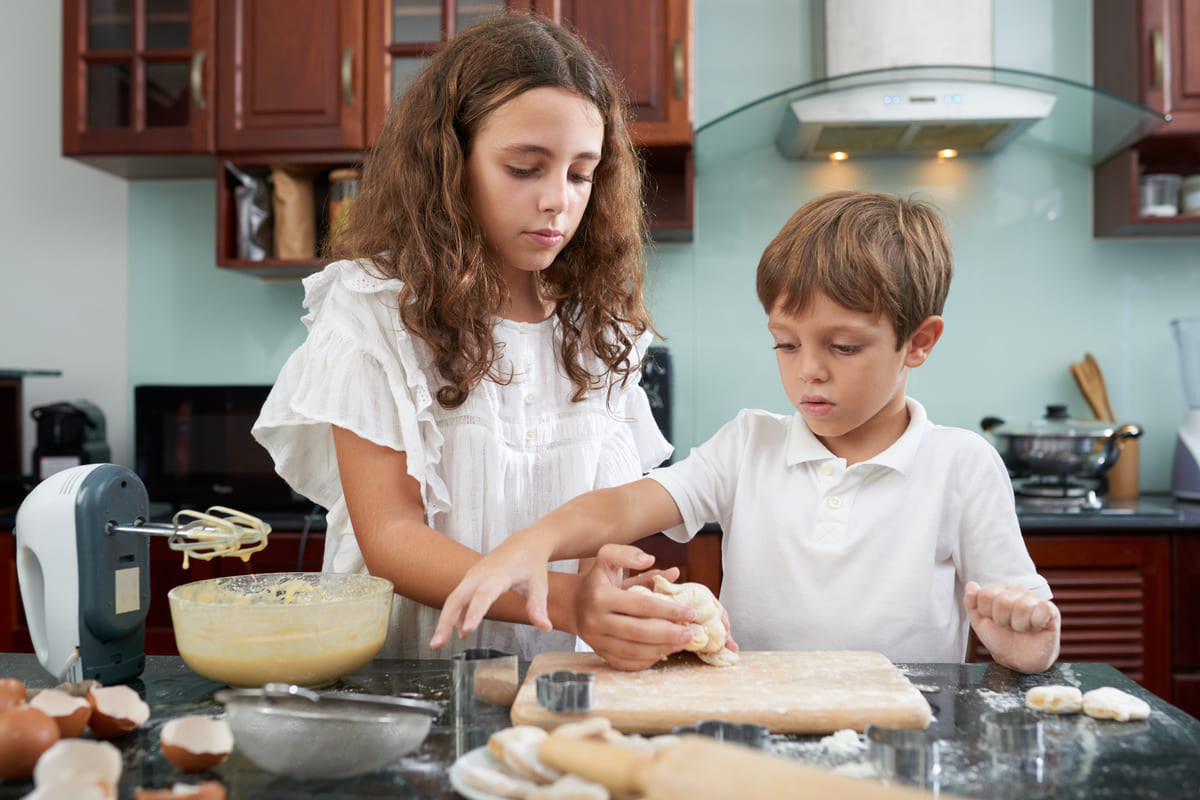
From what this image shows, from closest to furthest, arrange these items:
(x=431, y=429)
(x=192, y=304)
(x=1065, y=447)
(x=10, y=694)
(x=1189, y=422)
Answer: (x=10, y=694), (x=431, y=429), (x=1065, y=447), (x=1189, y=422), (x=192, y=304)

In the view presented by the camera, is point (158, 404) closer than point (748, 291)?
Yes

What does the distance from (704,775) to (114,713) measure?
47cm

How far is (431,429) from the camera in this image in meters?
→ 1.06

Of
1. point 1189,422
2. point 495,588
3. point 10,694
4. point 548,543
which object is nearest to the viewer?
point 10,694

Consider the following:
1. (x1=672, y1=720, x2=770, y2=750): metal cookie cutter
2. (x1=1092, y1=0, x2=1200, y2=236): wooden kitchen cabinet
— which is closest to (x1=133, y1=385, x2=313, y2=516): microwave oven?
(x1=672, y1=720, x2=770, y2=750): metal cookie cutter

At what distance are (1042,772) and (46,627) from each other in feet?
2.76

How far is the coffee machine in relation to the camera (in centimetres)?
238

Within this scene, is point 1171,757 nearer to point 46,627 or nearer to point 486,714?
point 486,714

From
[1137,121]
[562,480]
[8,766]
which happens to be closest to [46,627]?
[8,766]

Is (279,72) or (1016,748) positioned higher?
(279,72)

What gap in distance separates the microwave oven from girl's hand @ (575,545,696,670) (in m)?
1.75

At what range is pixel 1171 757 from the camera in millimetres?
679

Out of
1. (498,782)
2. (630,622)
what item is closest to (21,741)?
(498,782)

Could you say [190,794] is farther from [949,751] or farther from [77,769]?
[949,751]
